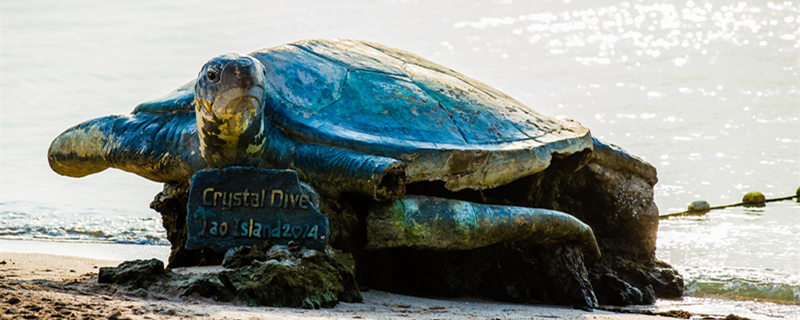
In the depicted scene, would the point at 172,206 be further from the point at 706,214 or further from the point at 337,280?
the point at 706,214

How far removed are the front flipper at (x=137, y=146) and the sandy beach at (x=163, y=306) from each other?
641 millimetres

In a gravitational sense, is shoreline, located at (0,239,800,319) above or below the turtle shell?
below

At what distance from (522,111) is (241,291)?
282cm

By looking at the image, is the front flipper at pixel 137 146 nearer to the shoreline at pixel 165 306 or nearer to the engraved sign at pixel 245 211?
the engraved sign at pixel 245 211

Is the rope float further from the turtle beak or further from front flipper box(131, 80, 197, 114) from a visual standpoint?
the turtle beak

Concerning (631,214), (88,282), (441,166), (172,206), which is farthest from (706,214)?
(88,282)

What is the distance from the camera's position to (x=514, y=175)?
18.3 feet

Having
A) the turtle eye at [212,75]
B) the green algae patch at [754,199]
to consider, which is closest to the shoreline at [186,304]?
the turtle eye at [212,75]

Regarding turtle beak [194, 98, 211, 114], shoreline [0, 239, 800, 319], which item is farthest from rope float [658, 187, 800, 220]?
turtle beak [194, 98, 211, 114]

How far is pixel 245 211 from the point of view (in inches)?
184

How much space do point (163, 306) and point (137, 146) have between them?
1.74 m

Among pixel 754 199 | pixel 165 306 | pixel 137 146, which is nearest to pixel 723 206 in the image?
pixel 754 199

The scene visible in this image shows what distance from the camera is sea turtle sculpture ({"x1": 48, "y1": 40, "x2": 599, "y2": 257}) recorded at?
15.4 feet

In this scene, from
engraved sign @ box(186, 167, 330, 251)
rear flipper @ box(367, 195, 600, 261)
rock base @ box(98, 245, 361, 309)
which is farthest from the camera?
rear flipper @ box(367, 195, 600, 261)
